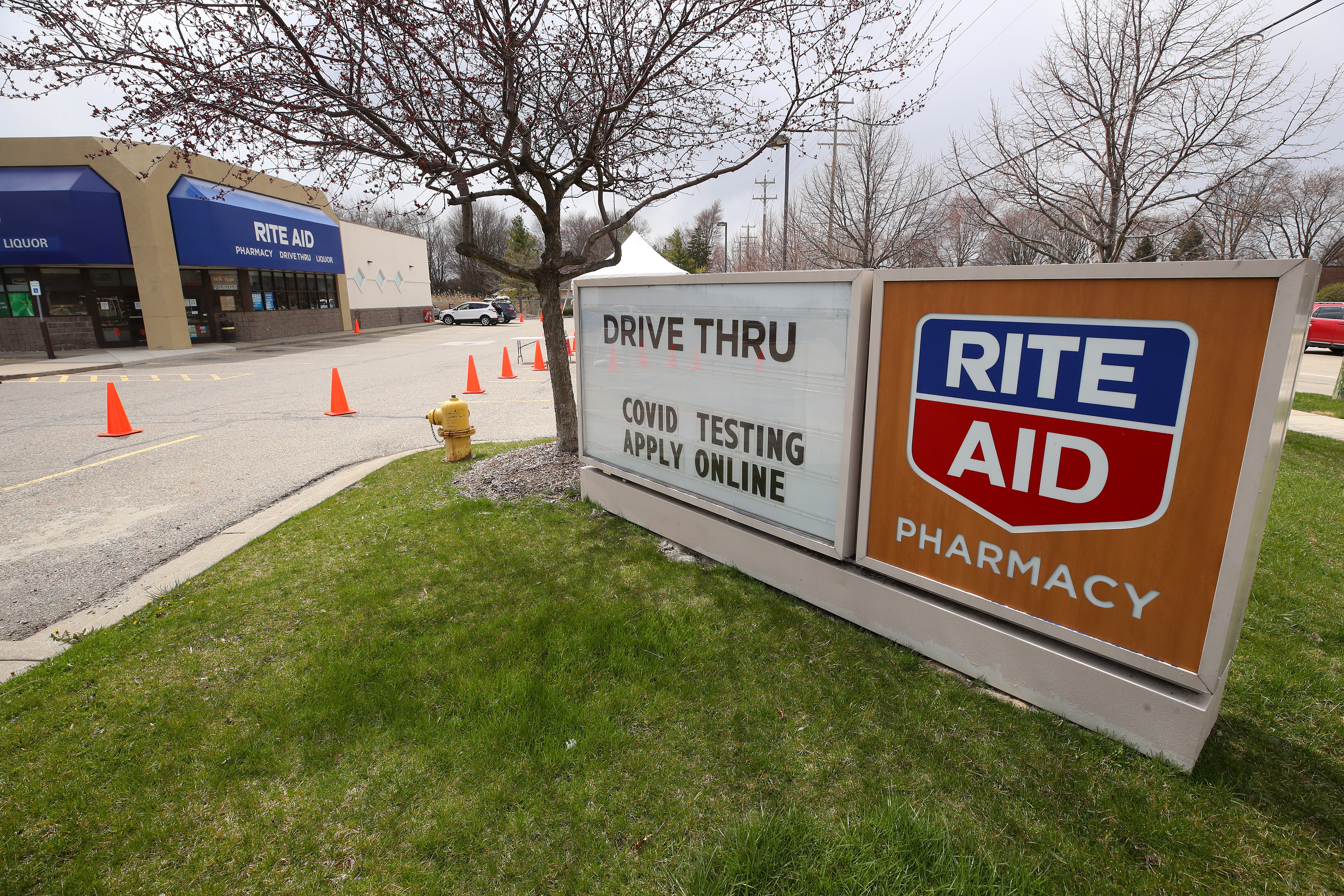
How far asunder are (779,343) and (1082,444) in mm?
1664

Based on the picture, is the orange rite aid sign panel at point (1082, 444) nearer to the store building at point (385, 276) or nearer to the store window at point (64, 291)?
the store window at point (64, 291)

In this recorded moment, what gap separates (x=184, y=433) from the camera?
9422 millimetres

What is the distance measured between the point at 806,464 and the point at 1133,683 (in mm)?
1770

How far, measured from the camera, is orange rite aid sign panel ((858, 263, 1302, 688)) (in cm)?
223

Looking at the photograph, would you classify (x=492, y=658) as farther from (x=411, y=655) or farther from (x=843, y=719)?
(x=843, y=719)

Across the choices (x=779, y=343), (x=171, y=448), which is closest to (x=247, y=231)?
(x=171, y=448)

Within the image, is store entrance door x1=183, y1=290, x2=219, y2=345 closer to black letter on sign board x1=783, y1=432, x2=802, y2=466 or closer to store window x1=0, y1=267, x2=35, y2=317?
store window x1=0, y1=267, x2=35, y2=317

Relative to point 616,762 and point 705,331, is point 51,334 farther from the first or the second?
point 616,762

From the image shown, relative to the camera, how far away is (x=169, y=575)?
455cm

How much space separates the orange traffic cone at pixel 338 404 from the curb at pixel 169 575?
4.29 m

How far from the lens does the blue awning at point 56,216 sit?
65.4 ft

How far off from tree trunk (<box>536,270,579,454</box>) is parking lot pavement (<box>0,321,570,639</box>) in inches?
85.0

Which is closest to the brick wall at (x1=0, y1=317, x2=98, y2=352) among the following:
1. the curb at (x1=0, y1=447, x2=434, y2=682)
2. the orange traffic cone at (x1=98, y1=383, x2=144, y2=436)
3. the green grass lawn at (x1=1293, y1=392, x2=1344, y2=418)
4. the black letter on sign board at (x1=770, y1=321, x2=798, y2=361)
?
the orange traffic cone at (x1=98, y1=383, x2=144, y2=436)

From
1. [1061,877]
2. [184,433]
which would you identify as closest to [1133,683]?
[1061,877]
